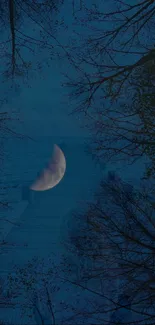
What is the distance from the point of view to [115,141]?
4.57 meters

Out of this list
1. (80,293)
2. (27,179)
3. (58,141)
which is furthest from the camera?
(58,141)

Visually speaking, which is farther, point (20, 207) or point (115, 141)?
point (20, 207)

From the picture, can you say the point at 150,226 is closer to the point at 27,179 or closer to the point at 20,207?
the point at 20,207

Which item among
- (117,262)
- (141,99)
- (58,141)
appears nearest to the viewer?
(117,262)

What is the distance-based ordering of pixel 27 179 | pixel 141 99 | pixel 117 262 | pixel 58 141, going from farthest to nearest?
pixel 58 141 → pixel 27 179 → pixel 141 99 → pixel 117 262

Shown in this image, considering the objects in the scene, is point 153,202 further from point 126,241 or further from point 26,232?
point 26,232

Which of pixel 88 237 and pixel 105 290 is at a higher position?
pixel 88 237

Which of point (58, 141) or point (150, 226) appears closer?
point (150, 226)

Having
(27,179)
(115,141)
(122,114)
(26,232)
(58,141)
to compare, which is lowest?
(115,141)

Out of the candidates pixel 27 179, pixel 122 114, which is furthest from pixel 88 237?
pixel 27 179

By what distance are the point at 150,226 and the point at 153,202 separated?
1.11 feet

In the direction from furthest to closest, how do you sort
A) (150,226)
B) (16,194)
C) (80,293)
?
(16,194) < (80,293) < (150,226)

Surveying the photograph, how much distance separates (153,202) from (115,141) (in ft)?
3.39

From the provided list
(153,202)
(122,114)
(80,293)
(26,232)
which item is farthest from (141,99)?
(26,232)
